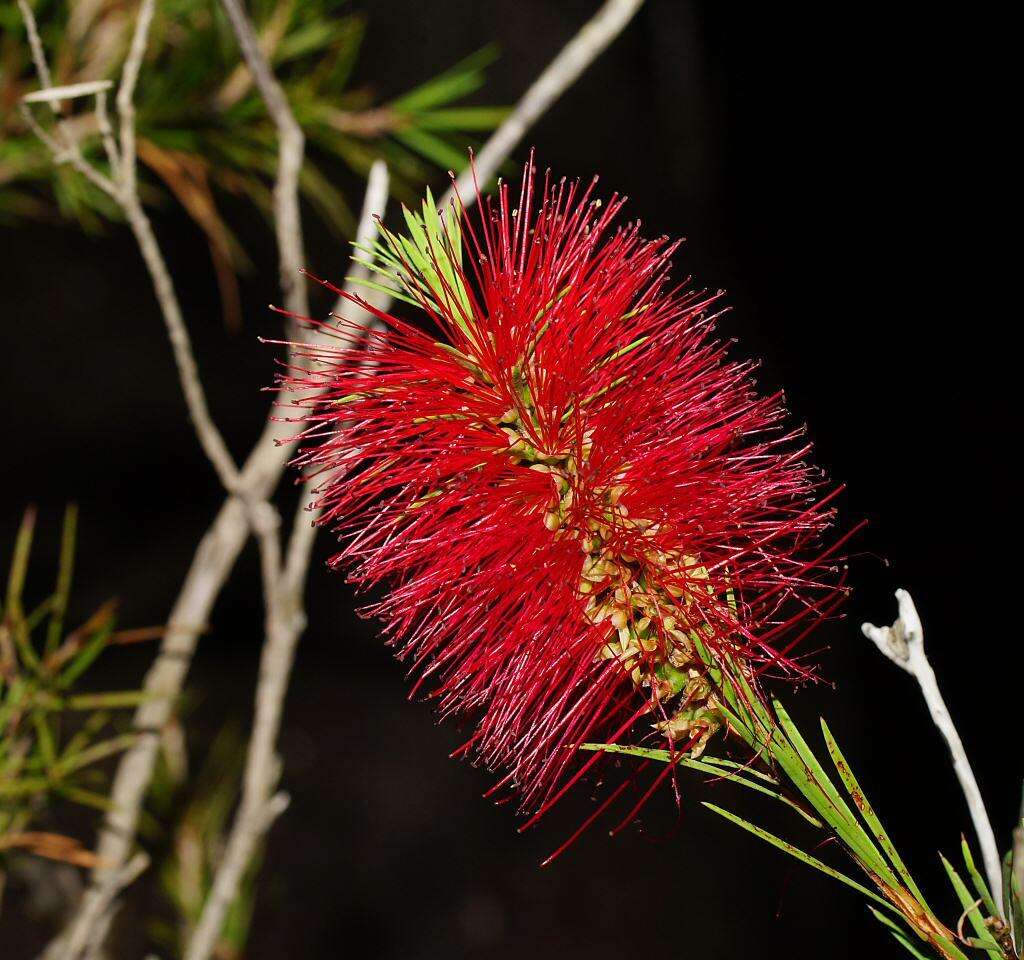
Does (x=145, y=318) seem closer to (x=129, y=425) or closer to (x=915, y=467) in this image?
(x=129, y=425)

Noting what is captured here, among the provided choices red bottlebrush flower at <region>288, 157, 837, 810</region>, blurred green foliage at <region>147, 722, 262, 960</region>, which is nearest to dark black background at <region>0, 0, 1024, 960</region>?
blurred green foliage at <region>147, 722, 262, 960</region>

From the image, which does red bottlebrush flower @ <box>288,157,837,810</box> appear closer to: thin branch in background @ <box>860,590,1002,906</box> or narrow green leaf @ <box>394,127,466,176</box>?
thin branch in background @ <box>860,590,1002,906</box>

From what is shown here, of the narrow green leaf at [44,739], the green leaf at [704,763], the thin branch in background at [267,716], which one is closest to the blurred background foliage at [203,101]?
the thin branch in background at [267,716]

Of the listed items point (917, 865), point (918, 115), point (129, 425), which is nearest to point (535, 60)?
point (918, 115)

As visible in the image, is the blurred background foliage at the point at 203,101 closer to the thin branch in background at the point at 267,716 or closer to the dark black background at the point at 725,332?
the thin branch in background at the point at 267,716

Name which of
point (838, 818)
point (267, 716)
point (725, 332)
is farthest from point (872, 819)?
point (725, 332)
